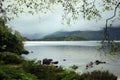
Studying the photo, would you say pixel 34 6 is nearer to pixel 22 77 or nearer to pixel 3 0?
pixel 3 0

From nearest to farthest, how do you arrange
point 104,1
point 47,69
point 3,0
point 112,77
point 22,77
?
1. point 104,1
2. point 3,0
3. point 22,77
4. point 47,69
5. point 112,77

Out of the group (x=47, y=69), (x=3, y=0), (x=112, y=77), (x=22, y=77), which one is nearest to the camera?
(x=3, y=0)

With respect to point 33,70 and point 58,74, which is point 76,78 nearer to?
point 58,74

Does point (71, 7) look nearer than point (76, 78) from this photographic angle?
Yes

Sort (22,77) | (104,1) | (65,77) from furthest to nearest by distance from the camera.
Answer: (65,77), (22,77), (104,1)

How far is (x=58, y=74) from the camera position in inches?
839

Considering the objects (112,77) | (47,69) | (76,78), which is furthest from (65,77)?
(112,77)

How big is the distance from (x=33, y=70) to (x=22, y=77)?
15.9 feet

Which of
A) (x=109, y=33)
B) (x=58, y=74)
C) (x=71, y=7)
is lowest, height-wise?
(x=58, y=74)

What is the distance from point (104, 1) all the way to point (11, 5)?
9.64ft

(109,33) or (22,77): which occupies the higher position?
(109,33)

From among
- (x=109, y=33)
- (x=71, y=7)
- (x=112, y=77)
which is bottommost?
(x=112, y=77)

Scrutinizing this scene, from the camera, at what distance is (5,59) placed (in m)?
29.6

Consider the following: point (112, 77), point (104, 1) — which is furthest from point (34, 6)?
point (112, 77)
